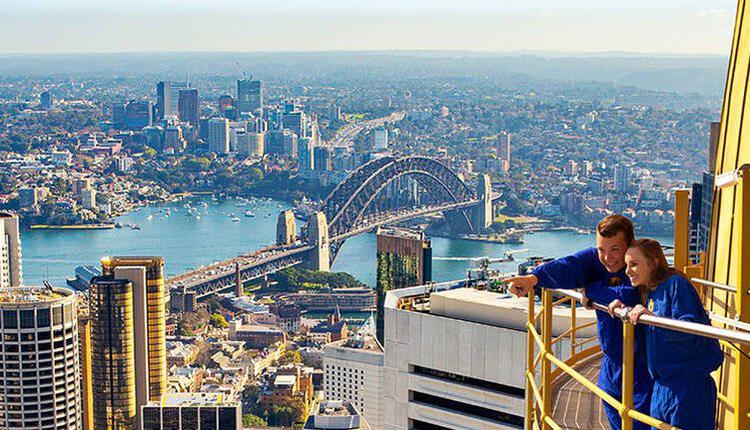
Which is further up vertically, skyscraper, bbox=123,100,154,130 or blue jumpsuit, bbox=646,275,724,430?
blue jumpsuit, bbox=646,275,724,430

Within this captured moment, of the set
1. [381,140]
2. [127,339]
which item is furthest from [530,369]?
[381,140]

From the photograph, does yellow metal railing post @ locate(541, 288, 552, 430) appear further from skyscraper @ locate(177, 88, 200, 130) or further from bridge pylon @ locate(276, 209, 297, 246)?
skyscraper @ locate(177, 88, 200, 130)

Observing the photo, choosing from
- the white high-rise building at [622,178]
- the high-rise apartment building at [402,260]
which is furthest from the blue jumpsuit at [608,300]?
the white high-rise building at [622,178]

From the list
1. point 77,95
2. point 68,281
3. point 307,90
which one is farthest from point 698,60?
point 68,281

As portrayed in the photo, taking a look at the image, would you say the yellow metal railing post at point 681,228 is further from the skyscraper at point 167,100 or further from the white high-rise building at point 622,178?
the skyscraper at point 167,100

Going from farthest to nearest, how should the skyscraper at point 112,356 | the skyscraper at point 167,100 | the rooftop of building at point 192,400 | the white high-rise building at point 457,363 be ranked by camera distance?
the skyscraper at point 167,100 < the skyscraper at point 112,356 < the rooftop of building at point 192,400 < the white high-rise building at point 457,363

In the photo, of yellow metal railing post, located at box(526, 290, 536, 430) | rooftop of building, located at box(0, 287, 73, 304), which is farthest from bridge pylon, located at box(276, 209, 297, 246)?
yellow metal railing post, located at box(526, 290, 536, 430)

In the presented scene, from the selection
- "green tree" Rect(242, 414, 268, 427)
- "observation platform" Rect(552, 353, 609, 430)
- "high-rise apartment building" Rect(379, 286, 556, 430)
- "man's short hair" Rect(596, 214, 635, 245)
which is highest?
"man's short hair" Rect(596, 214, 635, 245)

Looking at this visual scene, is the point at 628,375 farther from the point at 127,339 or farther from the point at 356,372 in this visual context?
the point at 356,372
